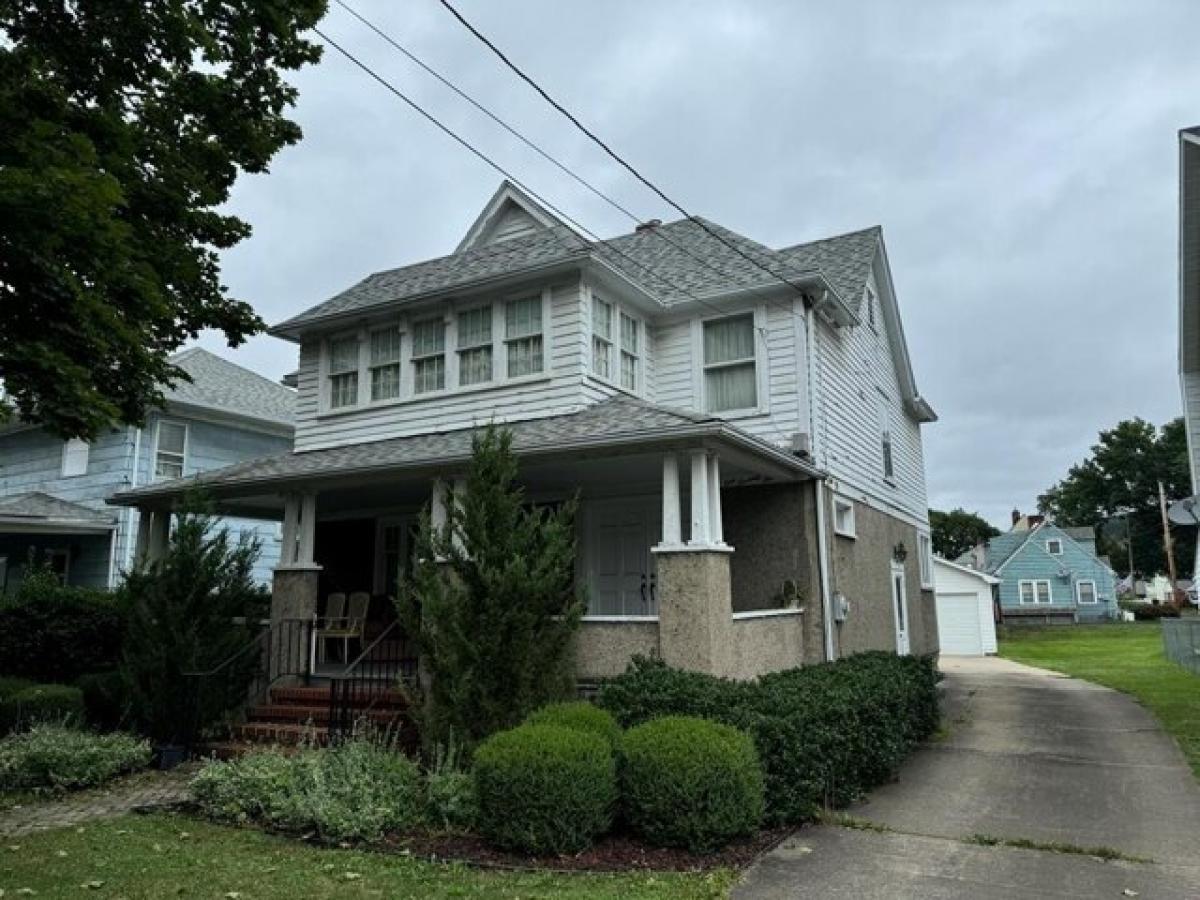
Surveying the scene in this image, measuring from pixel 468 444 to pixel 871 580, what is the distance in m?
7.36

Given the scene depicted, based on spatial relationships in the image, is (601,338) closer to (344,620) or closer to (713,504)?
(713,504)

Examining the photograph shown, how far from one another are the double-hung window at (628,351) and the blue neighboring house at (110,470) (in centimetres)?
945

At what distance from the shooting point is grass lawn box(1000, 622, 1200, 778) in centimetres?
1275

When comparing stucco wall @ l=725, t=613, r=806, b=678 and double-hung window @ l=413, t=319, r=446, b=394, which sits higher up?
double-hung window @ l=413, t=319, r=446, b=394

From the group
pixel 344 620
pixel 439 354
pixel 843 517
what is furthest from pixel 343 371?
pixel 843 517

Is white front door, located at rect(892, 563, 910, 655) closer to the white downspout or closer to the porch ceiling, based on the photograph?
the white downspout

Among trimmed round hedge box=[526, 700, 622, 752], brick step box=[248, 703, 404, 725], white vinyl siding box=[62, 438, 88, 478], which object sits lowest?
brick step box=[248, 703, 404, 725]

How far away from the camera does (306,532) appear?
462 inches

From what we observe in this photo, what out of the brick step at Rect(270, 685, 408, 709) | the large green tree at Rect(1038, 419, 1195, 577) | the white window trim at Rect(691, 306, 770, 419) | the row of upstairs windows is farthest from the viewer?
the large green tree at Rect(1038, 419, 1195, 577)

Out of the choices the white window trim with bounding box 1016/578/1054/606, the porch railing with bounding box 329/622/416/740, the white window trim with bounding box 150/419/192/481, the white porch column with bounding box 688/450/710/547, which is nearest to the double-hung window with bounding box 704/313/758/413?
the white porch column with bounding box 688/450/710/547

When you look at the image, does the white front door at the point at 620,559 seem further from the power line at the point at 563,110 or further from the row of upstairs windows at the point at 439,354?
the power line at the point at 563,110

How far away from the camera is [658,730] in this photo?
6855mm

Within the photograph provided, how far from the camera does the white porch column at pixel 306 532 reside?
11.7 meters

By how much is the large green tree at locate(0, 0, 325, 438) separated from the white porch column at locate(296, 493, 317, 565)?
2.53 metres
